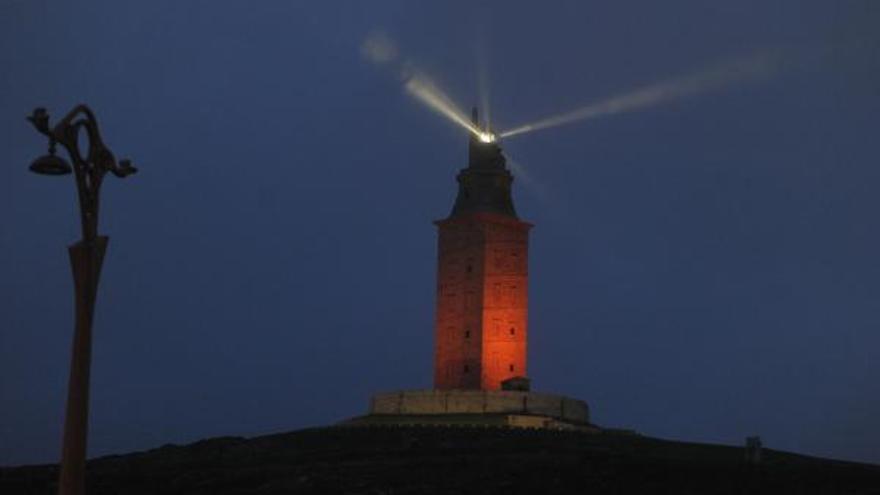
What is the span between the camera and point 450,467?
4903 centimetres

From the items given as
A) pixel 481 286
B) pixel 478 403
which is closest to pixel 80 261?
pixel 478 403

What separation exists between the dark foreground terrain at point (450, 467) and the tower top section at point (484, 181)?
19.4 m

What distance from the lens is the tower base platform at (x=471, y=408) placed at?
67.8 metres

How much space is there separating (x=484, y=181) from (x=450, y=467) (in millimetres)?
32473

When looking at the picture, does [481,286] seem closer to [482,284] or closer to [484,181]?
[482,284]

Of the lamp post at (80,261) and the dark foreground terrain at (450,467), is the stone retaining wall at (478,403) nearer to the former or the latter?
the dark foreground terrain at (450,467)

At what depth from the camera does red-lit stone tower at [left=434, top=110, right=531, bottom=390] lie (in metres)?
76.6

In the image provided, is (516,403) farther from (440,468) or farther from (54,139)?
(54,139)

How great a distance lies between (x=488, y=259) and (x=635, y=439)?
60.8 ft

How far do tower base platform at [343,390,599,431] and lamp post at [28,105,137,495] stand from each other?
157 feet

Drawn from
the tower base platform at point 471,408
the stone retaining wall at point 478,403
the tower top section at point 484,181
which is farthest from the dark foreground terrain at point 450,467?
the tower top section at point 484,181

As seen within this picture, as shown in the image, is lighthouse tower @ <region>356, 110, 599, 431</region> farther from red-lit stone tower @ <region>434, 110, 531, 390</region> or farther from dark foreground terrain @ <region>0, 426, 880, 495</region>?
dark foreground terrain @ <region>0, 426, 880, 495</region>

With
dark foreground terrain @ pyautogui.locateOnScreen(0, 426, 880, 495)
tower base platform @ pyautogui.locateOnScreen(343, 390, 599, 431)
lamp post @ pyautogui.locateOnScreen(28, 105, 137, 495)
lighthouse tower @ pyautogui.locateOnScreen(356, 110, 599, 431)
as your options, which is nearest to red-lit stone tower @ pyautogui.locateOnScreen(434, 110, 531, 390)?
lighthouse tower @ pyautogui.locateOnScreen(356, 110, 599, 431)

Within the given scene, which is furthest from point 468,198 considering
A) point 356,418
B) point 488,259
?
point 356,418
